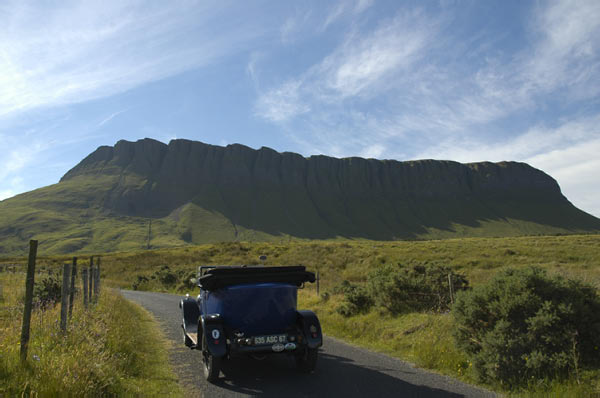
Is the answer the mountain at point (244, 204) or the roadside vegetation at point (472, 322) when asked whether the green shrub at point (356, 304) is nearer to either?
the roadside vegetation at point (472, 322)

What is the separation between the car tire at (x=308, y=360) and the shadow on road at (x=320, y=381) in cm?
12

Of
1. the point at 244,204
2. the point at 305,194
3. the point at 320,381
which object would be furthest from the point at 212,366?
the point at 305,194

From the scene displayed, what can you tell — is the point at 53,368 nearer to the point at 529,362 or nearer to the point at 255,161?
the point at 529,362

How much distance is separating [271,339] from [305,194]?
17882 cm

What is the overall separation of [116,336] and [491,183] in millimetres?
211046

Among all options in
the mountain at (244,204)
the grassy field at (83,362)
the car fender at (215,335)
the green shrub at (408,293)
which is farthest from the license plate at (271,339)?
the mountain at (244,204)

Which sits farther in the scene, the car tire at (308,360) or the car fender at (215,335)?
the car tire at (308,360)

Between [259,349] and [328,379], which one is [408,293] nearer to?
[328,379]

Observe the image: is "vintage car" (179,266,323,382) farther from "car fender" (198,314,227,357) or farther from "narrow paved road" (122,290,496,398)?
"narrow paved road" (122,290,496,398)

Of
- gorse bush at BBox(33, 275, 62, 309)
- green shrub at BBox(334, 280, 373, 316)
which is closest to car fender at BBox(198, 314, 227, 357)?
green shrub at BBox(334, 280, 373, 316)

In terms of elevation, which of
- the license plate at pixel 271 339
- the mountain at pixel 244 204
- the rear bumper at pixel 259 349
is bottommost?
the rear bumper at pixel 259 349

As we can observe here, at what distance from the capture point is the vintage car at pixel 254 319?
21.0 feet

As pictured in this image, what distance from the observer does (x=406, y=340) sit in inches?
370

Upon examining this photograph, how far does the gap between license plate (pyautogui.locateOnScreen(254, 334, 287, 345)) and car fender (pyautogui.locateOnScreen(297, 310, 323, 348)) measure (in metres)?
0.42
